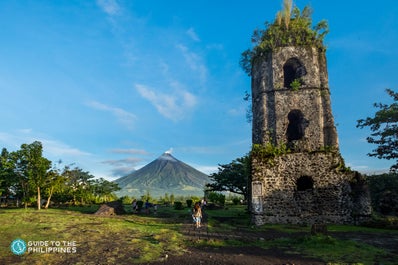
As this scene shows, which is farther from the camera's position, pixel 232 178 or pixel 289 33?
pixel 232 178

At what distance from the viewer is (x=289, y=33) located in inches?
814

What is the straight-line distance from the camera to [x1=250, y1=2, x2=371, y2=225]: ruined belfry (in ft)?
53.9

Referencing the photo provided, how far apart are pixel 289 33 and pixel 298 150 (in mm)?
8913

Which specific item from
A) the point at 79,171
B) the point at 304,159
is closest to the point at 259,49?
the point at 304,159

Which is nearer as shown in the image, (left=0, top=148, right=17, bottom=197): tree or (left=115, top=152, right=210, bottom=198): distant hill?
(left=0, top=148, right=17, bottom=197): tree

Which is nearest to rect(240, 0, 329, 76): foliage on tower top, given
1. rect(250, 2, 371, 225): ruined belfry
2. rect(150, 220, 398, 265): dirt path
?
rect(250, 2, 371, 225): ruined belfry

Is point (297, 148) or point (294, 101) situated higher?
point (294, 101)

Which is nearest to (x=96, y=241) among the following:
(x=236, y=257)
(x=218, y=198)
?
(x=236, y=257)

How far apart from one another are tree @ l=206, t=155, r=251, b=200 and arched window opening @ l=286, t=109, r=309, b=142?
12060 mm

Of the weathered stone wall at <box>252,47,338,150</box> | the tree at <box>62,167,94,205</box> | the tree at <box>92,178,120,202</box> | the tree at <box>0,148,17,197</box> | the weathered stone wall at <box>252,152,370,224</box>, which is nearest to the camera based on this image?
the weathered stone wall at <box>252,152,370,224</box>

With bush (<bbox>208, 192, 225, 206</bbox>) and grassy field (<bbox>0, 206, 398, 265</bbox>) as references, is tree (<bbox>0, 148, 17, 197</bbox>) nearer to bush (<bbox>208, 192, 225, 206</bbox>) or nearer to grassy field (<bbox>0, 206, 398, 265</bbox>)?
grassy field (<bbox>0, 206, 398, 265</bbox>)

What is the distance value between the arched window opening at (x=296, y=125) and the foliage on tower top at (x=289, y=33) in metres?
5.06

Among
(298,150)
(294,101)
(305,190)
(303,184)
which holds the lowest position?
(305,190)

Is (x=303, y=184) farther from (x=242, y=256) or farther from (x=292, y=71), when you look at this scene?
(x=242, y=256)
